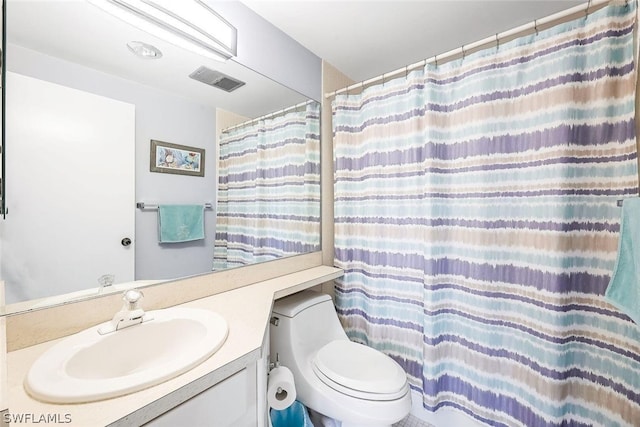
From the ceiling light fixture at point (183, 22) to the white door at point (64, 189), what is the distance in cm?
34

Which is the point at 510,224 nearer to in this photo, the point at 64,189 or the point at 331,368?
the point at 331,368

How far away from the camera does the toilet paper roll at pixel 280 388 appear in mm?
1053

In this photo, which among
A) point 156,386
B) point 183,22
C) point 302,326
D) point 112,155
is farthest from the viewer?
point 302,326

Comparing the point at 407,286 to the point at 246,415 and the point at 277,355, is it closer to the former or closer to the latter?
the point at 277,355

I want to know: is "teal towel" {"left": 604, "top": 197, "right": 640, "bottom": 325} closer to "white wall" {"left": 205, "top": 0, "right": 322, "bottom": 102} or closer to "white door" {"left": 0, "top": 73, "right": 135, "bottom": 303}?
"white wall" {"left": 205, "top": 0, "right": 322, "bottom": 102}

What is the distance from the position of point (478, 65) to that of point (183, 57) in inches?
56.4

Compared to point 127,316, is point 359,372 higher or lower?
lower

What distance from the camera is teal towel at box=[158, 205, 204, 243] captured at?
1.10 metres

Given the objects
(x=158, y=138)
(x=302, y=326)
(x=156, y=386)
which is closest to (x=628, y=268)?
(x=302, y=326)

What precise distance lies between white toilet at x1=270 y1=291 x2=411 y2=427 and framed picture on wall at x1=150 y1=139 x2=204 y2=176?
86cm

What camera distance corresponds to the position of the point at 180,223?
3.78ft

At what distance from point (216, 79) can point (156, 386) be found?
128cm

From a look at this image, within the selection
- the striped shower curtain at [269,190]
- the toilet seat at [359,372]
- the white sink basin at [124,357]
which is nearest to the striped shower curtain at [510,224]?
the toilet seat at [359,372]

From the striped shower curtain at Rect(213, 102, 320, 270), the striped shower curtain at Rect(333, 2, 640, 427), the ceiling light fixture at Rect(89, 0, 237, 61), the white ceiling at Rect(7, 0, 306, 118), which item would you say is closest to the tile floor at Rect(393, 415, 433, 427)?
the striped shower curtain at Rect(333, 2, 640, 427)
